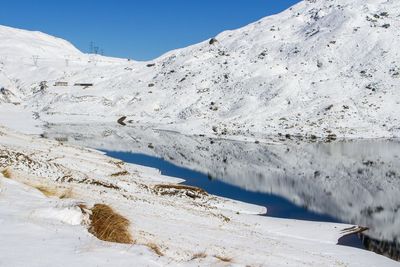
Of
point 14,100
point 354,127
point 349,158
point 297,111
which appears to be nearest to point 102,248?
point 349,158

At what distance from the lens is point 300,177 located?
5225 centimetres

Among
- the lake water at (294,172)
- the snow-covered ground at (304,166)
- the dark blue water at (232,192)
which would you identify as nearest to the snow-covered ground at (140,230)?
the dark blue water at (232,192)

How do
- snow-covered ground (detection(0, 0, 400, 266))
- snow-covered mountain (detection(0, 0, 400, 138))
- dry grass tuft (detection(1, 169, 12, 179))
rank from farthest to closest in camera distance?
snow-covered mountain (detection(0, 0, 400, 138))
dry grass tuft (detection(1, 169, 12, 179))
snow-covered ground (detection(0, 0, 400, 266))

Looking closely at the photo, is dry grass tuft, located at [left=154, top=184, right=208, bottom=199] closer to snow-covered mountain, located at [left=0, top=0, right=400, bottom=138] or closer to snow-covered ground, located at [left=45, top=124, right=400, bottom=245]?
snow-covered ground, located at [left=45, top=124, right=400, bottom=245]

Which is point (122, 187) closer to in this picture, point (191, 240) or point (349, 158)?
point (191, 240)

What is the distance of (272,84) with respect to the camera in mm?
121250

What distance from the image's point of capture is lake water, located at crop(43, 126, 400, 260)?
37.2m

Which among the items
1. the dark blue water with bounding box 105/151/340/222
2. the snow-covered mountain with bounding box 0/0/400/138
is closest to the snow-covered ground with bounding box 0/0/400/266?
the snow-covered mountain with bounding box 0/0/400/138

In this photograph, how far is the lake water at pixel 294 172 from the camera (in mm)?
37156

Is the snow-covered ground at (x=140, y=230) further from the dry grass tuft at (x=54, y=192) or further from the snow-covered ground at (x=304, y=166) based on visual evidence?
the snow-covered ground at (x=304, y=166)

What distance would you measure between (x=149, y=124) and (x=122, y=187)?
255 ft

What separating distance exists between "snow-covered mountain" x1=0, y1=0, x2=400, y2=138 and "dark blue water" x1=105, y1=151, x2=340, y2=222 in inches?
1451

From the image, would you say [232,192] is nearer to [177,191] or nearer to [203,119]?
[177,191]

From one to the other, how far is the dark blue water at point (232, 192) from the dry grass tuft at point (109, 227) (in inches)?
805
